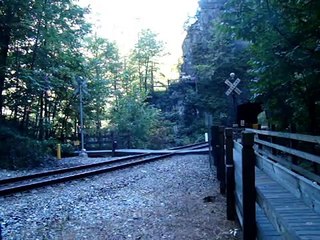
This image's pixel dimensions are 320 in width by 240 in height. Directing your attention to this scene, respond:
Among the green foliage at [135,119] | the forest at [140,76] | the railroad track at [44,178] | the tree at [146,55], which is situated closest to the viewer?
the forest at [140,76]

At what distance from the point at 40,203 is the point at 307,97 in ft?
17.4

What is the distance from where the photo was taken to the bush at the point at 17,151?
41.8 ft

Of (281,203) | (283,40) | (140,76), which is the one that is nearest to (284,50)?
(283,40)

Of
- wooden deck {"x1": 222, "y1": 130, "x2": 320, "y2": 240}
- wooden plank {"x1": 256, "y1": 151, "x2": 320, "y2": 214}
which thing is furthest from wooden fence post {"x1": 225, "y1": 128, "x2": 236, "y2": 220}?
wooden plank {"x1": 256, "y1": 151, "x2": 320, "y2": 214}

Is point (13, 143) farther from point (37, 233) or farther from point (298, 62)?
point (298, 62)

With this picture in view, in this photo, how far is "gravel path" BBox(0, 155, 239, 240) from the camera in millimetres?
4766

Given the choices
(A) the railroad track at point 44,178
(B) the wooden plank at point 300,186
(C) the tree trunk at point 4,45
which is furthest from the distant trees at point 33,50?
(B) the wooden plank at point 300,186

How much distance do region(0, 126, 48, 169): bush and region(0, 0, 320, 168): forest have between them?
36mm

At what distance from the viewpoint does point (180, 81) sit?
3538 centimetres

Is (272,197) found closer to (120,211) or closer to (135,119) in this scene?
(120,211)

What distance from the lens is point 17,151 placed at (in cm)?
1307

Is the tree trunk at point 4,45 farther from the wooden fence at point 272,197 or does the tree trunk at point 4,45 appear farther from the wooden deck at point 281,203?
the wooden deck at point 281,203

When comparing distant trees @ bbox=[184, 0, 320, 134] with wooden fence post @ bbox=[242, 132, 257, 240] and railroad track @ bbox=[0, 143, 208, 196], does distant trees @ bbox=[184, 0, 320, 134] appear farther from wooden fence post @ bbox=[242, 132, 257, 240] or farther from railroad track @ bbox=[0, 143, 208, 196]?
railroad track @ bbox=[0, 143, 208, 196]

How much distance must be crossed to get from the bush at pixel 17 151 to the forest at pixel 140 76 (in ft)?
0.12
